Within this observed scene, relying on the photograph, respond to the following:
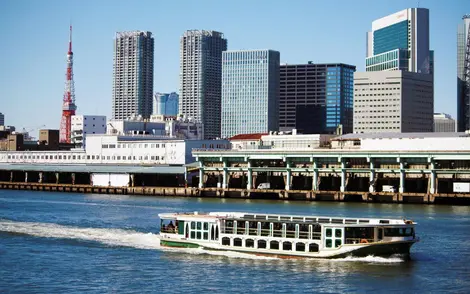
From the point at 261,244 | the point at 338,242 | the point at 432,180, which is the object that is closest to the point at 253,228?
the point at 261,244

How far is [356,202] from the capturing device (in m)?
125

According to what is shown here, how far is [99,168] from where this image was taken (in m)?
164

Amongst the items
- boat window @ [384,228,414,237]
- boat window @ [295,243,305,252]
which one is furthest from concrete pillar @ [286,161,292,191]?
boat window @ [384,228,414,237]

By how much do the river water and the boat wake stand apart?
8 centimetres

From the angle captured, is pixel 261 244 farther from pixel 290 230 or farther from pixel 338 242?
pixel 338 242

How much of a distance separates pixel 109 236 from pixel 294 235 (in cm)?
1854

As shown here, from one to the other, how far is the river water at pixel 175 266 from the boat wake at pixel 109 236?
0.08 meters

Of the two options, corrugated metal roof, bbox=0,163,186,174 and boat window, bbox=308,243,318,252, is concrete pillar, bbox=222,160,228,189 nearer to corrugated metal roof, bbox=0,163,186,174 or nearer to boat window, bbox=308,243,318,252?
corrugated metal roof, bbox=0,163,186,174

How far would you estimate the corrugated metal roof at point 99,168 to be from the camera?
15525 cm

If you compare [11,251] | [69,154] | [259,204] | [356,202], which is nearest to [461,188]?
[356,202]

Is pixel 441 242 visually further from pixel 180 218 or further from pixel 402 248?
pixel 180 218

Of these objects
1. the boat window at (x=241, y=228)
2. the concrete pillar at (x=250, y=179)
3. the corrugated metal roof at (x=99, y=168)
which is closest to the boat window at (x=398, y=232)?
the boat window at (x=241, y=228)

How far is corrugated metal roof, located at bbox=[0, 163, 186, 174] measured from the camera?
15525 centimetres

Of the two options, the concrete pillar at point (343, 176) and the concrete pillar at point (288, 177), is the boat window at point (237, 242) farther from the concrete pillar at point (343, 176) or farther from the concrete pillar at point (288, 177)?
the concrete pillar at point (288, 177)
